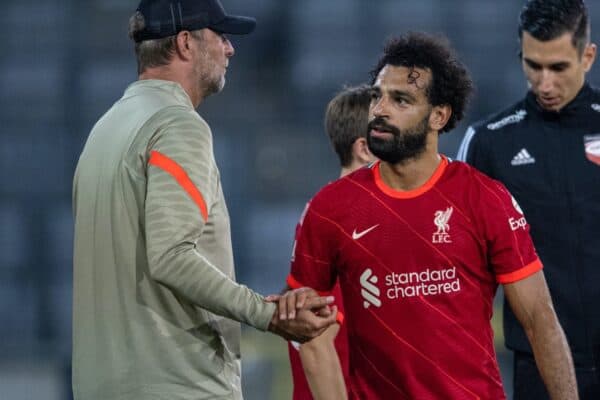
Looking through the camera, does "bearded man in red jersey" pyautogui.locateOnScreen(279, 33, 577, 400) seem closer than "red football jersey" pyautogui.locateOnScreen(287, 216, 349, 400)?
Yes

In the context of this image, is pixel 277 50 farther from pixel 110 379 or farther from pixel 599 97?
pixel 110 379

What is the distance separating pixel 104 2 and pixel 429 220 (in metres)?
5.31

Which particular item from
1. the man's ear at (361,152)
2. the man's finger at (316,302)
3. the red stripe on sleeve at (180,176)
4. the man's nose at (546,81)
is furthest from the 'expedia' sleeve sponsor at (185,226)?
the man's nose at (546,81)

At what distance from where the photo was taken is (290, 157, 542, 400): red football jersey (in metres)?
2.56

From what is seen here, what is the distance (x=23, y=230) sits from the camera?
6934 millimetres

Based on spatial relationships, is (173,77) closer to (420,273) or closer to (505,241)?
(420,273)

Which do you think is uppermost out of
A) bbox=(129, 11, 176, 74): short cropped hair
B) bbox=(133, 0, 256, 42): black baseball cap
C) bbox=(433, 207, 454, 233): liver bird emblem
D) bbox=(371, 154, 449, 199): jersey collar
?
bbox=(133, 0, 256, 42): black baseball cap

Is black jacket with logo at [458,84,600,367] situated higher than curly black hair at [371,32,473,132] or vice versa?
curly black hair at [371,32,473,132]

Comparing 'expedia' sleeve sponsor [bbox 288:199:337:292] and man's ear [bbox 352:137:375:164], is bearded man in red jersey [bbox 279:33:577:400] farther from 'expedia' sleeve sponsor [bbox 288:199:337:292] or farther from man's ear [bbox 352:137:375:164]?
man's ear [bbox 352:137:375:164]

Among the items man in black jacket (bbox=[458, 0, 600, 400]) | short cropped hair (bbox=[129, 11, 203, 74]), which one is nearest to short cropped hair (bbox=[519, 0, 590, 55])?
man in black jacket (bbox=[458, 0, 600, 400])

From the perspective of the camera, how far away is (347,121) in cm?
339

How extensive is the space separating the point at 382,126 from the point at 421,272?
377 mm

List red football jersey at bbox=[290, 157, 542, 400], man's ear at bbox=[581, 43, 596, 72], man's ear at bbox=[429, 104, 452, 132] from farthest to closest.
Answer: man's ear at bbox=[581, 43, 596, 72], man's ear at bbox=[429, 104, 452, 132], red football jersey at bbox=[290, 157, 542, 400]

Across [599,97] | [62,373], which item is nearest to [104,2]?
[62,373]
